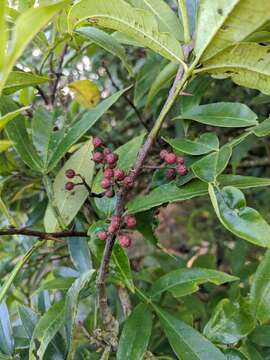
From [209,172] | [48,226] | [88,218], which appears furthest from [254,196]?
[209,172]

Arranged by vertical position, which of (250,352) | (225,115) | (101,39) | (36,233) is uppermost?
(101,39)

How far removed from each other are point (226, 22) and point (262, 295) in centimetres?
38

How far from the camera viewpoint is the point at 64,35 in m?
0.75

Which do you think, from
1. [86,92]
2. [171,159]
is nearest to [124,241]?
[171,159]

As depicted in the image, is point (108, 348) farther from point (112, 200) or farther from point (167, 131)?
point (167, 131)

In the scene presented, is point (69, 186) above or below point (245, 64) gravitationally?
below

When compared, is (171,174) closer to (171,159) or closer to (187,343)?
(171,159)

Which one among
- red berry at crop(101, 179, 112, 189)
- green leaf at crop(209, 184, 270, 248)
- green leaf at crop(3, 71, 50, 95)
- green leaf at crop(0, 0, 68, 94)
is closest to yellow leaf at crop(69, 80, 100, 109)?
green leaf at crop(3, 71, 50, 95)

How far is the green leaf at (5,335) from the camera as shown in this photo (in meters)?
0.72

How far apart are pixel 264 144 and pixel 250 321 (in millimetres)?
715

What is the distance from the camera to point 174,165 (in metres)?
0.67

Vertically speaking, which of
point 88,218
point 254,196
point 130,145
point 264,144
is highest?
point 130,145

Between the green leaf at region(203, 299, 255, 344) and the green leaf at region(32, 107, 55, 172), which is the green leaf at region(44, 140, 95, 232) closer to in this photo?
the green leaf at region(32, 107, 55, 172)

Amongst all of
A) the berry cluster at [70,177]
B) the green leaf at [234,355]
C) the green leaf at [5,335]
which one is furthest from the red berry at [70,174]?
the green leaf at [234,355]
